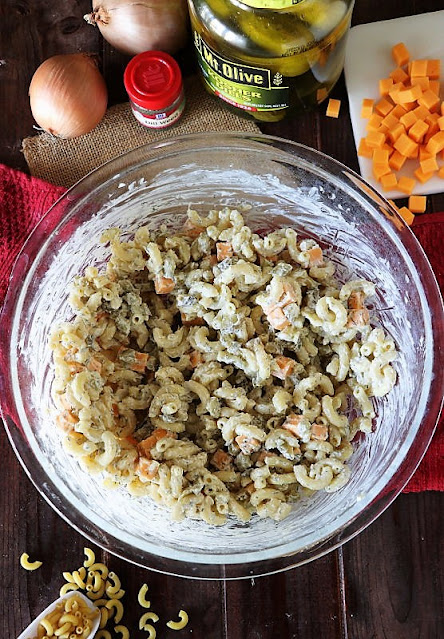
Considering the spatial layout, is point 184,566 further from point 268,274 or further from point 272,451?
point 268,274

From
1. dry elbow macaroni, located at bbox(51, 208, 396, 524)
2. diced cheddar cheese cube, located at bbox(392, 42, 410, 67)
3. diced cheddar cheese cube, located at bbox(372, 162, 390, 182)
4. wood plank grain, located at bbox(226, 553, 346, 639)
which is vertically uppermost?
diced cheddar cheese cube, located at bbox(392, 42, 410, 67)

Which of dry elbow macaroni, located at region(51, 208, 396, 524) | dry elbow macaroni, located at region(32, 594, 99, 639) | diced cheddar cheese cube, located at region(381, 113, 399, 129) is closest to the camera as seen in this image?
dry elbow macaroni, located at region(51, 208, 396, 524)

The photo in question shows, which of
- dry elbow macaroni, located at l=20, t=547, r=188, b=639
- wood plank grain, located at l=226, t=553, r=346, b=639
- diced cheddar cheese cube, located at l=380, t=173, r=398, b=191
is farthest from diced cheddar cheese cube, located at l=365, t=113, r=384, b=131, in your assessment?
dry elbow macaroni, located at l=20, t=547, r=188, b=639

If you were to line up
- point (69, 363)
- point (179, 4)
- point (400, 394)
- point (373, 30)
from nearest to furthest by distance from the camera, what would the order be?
point (69, 363), point (400, 394), point (179, 4), point (373, 30)

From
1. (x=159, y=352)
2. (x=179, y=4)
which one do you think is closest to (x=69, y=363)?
(x=159, y=352)

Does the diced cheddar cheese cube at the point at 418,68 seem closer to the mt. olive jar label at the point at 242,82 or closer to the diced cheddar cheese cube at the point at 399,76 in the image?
the diced cheddar cheese cube at the point at 399,76

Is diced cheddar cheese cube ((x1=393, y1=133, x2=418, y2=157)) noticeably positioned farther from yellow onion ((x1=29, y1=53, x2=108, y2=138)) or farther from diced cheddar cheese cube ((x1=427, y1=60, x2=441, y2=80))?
yellow onion ((x1=29, y1=53, x2=108, y2=138))

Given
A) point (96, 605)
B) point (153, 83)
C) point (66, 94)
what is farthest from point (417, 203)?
point (96, 605)

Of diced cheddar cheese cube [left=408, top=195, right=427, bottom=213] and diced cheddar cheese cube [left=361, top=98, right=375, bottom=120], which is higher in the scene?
diced cheddar cheese cube [left=361, top=98, right=375, bottom=120]

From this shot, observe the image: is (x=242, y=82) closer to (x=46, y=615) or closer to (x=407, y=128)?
(x=407, y=128)
